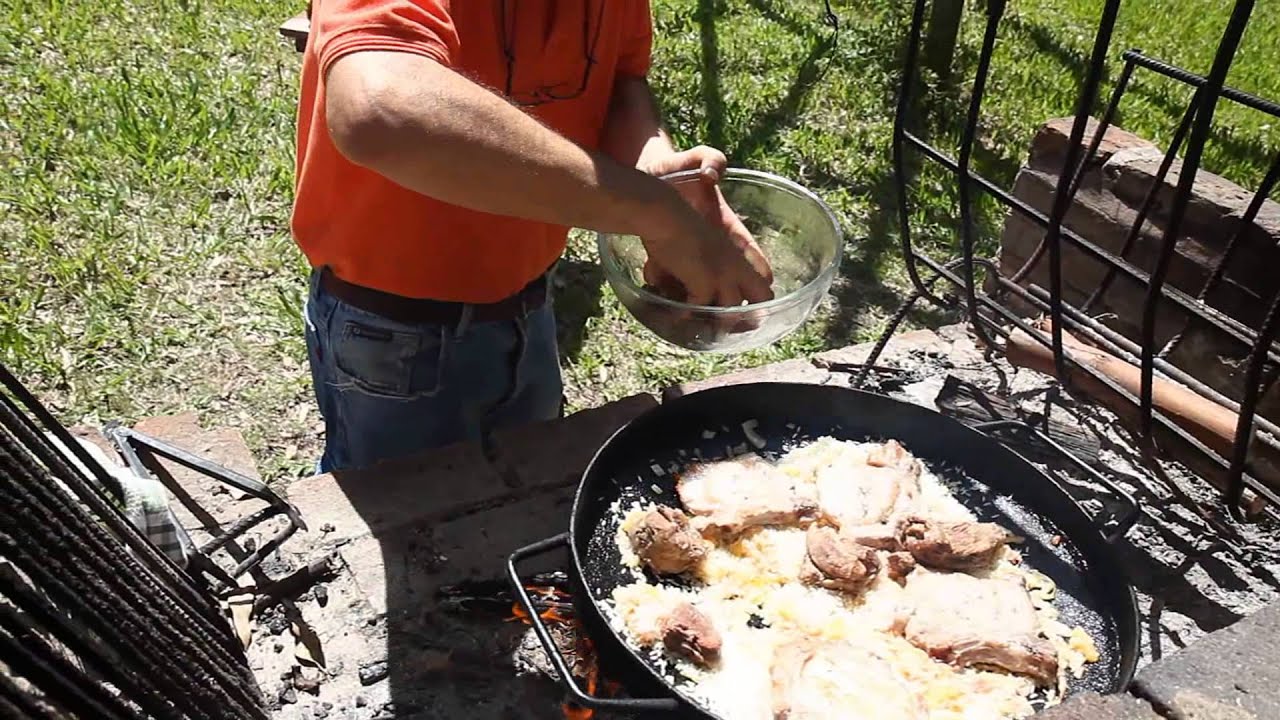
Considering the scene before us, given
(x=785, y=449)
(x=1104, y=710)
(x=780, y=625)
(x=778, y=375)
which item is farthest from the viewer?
(x=778, y=375)

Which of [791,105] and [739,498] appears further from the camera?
[791,105]

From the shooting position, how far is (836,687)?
152cm

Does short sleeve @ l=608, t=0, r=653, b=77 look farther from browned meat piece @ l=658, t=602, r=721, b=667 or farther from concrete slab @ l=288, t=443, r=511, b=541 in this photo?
browned meat piece @ l=658, t=602, r=721, b=667

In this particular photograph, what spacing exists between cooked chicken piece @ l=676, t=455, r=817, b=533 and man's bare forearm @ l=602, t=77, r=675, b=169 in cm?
70

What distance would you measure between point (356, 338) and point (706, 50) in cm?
408

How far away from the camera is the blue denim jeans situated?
214 centimetres

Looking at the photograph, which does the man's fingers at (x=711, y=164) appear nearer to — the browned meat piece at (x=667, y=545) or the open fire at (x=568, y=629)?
the browned meat piece at (x=667, y=545)

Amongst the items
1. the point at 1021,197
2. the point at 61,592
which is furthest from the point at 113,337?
the point at 1021,197

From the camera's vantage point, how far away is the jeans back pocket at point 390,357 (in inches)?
83.4

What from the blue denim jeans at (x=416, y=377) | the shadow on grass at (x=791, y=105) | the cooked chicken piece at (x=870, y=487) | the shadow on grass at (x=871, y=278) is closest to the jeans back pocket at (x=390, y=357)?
the blue denim jeans at (x=416, y=377)

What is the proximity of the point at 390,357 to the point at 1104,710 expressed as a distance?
154 centimetres

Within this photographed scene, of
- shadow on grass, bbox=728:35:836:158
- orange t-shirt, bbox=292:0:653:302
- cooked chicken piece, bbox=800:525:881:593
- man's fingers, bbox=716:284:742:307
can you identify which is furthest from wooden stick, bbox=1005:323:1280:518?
shadow on grass, bbox=728:35:836:158

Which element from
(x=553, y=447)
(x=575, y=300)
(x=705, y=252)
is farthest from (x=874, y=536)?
(x=575, y=300)

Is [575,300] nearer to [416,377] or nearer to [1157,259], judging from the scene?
[416,377]
